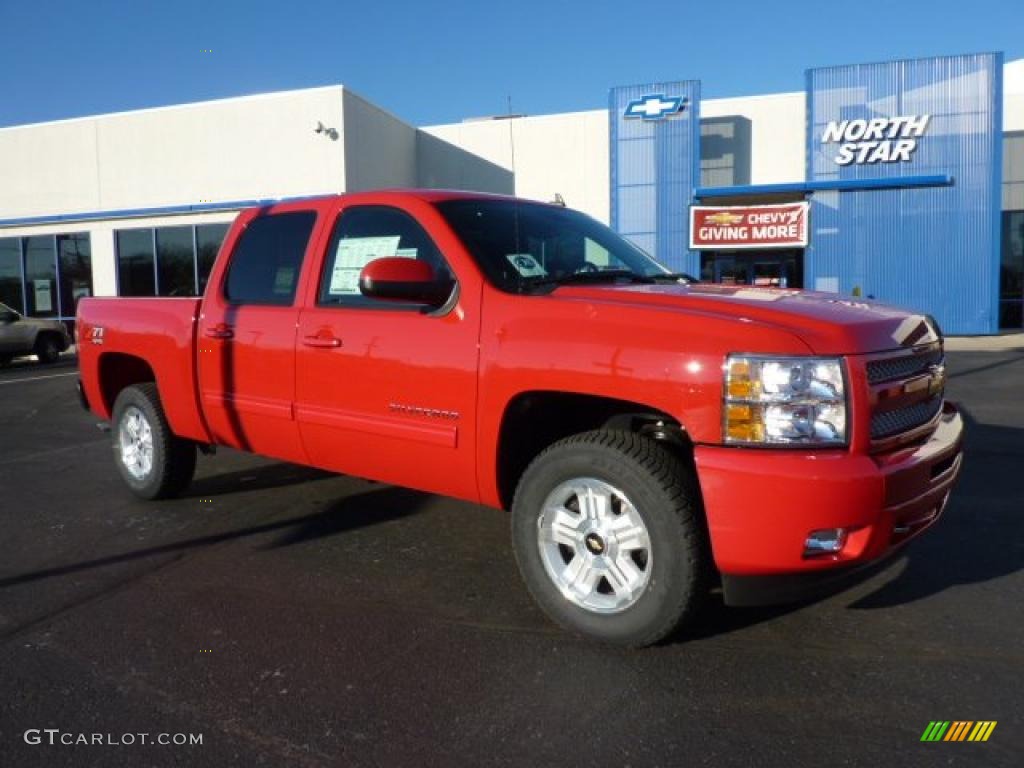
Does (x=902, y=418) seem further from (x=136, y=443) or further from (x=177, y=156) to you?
(x=177, y=156)

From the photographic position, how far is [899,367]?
10.4ft

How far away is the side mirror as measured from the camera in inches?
139

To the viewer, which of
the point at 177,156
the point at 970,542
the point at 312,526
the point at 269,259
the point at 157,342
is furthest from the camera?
the point at 177,156

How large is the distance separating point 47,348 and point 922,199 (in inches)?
873

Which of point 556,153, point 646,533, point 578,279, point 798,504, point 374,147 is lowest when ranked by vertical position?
point 646,533

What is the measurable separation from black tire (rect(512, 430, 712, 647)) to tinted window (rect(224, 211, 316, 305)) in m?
1.92

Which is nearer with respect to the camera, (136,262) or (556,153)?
(136,262)

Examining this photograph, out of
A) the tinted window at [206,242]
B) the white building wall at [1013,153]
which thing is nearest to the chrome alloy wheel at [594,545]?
the tinted window at [206,242]

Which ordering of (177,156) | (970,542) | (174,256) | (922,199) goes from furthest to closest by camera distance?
1. (174,256)
2. (922,199)
3. (177,156)
4. (970,542)

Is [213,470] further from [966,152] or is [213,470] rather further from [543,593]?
[966,152]

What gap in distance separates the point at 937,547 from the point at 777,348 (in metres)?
2.31

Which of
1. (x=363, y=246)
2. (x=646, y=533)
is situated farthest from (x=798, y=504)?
(x=363, y=246)

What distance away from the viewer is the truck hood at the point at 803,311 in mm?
2949

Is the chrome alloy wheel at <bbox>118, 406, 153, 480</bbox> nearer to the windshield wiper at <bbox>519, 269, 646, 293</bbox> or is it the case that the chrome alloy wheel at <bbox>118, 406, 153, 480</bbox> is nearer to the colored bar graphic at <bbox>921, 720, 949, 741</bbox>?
the windshield wiper at <bbox>519, 269, 646, 293</bbox>
